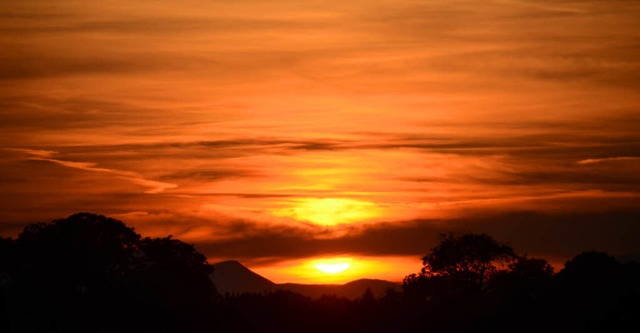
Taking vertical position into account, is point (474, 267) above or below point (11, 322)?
above

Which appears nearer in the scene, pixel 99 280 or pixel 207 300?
pixel 99 280

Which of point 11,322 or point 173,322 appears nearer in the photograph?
point 11,322

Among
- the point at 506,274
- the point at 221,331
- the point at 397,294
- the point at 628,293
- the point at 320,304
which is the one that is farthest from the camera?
the point at 506,274

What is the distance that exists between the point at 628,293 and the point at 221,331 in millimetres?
29811

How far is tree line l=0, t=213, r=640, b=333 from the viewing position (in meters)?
96.8

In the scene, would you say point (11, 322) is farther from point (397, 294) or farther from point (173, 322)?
point (397, 294)

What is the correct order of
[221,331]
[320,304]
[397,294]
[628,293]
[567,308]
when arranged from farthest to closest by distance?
[397,294], [320,304], [221,331], [567,308], [628,293]

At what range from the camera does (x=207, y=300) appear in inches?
5177

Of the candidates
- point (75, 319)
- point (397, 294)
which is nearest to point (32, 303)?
point (75, 319)

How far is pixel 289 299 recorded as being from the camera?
11800cm

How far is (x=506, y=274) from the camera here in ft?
499

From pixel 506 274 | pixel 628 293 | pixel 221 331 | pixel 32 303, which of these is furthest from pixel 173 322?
pixel 506 274

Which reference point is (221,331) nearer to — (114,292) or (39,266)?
(114,292)

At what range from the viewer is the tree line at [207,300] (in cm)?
9675
